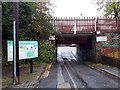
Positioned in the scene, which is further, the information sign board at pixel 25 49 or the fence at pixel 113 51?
the fence at pixel 113 51

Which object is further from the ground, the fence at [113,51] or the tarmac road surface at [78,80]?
the fence at [113,51]

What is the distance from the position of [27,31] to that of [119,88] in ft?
28.0

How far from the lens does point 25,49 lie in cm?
564

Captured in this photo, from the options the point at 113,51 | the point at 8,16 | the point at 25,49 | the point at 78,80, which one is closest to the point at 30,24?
the point at 8,16

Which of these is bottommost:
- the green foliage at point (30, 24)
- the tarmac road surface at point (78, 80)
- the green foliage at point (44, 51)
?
the tarmac road surface at point (78, 80)

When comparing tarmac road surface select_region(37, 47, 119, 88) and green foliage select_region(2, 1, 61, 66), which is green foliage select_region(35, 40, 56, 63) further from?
tarmac road surface select_region(37, 47, 119, 88)

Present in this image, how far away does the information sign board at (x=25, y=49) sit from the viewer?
5.06 meters

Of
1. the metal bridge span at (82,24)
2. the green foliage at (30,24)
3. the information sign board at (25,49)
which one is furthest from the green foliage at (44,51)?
the information sign board at (25,49)

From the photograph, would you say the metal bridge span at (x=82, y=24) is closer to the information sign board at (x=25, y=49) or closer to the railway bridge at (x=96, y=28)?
the railway bridge at (x=96, y=28)

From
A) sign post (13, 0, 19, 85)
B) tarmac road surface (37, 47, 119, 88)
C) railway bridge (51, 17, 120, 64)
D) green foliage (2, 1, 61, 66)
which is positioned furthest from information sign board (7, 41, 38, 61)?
railway bridge (51, 17, 120, 64)

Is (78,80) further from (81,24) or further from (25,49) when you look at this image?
(81,24)

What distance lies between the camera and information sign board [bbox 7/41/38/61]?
16.6 ft

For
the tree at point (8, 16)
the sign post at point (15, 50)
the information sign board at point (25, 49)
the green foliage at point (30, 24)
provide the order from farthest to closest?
the green foliage at point (30, 24) < the tree at point (8, 16) < the information sign board at point (25, 49) < the sign post at point (15, 50)

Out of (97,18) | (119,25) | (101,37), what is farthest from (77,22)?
(119,25)
